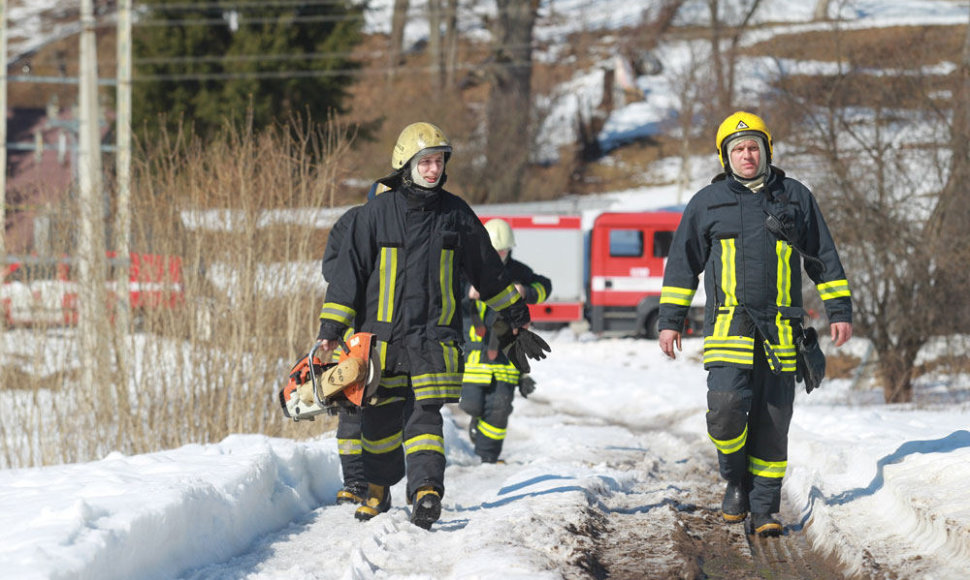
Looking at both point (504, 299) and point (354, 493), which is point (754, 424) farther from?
point (354, 493)

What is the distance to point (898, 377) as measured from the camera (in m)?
15.0

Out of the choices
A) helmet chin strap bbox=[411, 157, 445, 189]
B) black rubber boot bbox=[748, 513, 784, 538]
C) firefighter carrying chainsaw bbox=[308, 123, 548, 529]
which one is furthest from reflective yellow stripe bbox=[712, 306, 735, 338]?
helmet chin strap bbox=[411, 157, 445, 189]

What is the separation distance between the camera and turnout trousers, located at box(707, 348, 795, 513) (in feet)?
20.5

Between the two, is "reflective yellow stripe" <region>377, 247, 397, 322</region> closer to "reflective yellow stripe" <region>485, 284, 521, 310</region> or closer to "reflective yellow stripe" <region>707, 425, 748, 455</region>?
"reflective yellow stripe" <region>485, 284, 521, 310</region>

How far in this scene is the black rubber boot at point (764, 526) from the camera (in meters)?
6.14

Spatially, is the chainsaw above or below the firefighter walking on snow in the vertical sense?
above

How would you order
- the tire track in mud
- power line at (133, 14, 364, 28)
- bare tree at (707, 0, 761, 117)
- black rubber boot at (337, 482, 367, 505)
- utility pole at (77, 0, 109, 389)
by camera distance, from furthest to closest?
bare tree at (707, 0, 761, 117)
power line at (133, 14, 364, 28)
utility pole at (77, 0, 109, 389)
black rubber boot at (337, 482, 367, 505)
the tire track in mud

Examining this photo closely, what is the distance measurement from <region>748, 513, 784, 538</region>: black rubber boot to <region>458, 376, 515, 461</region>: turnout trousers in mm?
3177

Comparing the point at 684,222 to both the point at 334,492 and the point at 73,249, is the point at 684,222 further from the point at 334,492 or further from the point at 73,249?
the point at 73,249

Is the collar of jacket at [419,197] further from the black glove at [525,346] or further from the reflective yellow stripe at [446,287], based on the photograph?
the black glove at [525,346]

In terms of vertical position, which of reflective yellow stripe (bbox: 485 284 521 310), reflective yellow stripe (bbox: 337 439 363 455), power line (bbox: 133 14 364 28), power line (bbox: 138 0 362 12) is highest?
power line (bbox: 138 0 362 12)

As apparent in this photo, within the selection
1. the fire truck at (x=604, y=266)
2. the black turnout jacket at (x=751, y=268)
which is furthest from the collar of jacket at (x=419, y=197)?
the fire truck at (x=604, y=266)

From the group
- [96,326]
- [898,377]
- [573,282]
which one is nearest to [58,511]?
[96,326]

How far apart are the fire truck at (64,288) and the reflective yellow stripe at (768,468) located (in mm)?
5718
